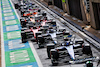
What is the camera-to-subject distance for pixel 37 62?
19234mm

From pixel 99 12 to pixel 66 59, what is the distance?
10.5 meters

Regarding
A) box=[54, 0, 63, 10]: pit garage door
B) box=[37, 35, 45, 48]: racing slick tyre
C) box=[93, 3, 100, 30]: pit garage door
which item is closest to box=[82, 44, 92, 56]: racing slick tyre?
box=[37, 35, 45, 48]: racing slick tyre

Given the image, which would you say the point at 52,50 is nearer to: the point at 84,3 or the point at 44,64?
the point at 44,64

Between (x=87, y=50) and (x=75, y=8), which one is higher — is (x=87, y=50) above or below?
above

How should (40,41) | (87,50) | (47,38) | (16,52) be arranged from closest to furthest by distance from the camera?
(87,50)
(16,52)
(40,41)
(47,38)

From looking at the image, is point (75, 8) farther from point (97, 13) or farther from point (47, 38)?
point (47, 38)

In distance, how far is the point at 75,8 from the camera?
3600 centimetres

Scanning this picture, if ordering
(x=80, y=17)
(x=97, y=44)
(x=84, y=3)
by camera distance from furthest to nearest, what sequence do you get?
(x=80, y=17)
(x=84, y=3)
(x=97, y=44)

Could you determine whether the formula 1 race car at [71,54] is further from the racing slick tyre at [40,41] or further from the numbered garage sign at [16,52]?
the racing slick tyre at [40,41]

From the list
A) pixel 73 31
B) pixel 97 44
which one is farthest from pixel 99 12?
pixel 97 44

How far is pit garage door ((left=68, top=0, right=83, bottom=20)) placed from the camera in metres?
34.0

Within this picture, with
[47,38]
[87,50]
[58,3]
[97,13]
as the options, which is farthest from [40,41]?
[58,3]

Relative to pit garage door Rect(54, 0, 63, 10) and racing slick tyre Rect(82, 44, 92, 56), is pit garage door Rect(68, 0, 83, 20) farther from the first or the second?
racing slick tyre Rect(82, 44, 92, 56)

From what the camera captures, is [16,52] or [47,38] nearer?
[16,52]
